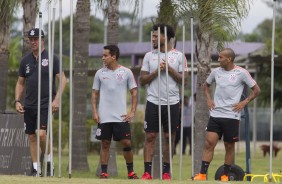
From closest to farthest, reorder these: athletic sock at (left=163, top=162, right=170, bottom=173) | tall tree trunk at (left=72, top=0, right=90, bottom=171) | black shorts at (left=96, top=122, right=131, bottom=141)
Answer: black shorts at (left=96, top=122, right=131, bottom=141)
athletic sock at (left=163, top=162, right=170, bottom=173)
tall tree trunk at (left=72, top=0, right=90, bottom=171)

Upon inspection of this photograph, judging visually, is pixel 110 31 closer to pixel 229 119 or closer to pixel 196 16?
pixel 196 16

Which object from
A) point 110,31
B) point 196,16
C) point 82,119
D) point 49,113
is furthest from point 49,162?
point 82,119

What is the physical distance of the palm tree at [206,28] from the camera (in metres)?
19.1

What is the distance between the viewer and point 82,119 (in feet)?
80.5

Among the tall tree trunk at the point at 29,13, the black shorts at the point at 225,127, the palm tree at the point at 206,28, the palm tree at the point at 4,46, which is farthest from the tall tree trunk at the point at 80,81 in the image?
the black shorts at the point at 225,127

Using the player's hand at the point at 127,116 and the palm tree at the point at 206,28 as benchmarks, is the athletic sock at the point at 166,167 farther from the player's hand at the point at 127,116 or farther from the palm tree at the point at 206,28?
the palm tree at the point at 206,28

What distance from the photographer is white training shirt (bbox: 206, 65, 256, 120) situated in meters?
15.7

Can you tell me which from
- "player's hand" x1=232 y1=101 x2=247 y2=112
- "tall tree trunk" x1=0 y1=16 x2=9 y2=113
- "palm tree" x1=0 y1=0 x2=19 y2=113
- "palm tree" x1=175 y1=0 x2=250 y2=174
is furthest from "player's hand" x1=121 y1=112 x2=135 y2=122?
"tall tree trunk" x1=0 y1=16 x2=9 y2=113

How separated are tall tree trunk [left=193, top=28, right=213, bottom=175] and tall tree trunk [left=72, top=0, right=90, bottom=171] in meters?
4.10

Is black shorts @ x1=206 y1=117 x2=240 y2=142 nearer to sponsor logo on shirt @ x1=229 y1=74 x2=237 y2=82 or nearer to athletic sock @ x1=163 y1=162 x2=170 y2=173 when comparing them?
sponsor logo on shirt @ x1=229 y1=74 x2=237 y2=82

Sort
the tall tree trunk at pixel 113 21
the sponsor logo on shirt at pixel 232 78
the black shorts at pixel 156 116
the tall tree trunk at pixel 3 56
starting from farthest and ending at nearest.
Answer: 1. the tall tree trunk at pixel 3 56
2. the tall tree trunk at pixel 113 21
3. the black shorts at pixel 156 116
4. the sponsor logo on shirt at pixel 232 78

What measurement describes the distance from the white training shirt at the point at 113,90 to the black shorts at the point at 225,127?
128 centimetres

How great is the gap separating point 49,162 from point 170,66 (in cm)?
226

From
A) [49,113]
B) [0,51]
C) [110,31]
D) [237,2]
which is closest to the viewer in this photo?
[49,113]
